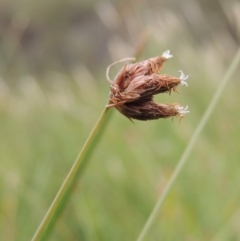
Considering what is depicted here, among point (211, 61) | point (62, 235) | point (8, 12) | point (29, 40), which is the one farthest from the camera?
point (8, 12)

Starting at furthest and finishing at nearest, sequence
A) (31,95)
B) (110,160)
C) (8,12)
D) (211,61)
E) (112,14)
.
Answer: (8,12) → (31,95) → (211,61) → (112,14) → (110,160)

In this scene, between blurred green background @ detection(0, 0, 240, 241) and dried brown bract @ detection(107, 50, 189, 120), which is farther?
blurred green background @ detection(0, 0, 240, 241)

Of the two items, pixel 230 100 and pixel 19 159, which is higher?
pixel 230 100

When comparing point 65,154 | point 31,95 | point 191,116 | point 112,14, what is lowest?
point 65,154

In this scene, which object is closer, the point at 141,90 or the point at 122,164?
the point at 141,90

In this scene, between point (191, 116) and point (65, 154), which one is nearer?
point (65, 154)

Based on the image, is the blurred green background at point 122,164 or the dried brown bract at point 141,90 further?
the blurred green background at point 122,164

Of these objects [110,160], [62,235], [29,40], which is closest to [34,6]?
[29,40]

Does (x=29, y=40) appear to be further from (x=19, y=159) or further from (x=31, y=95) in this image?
(x=19, y=159)
